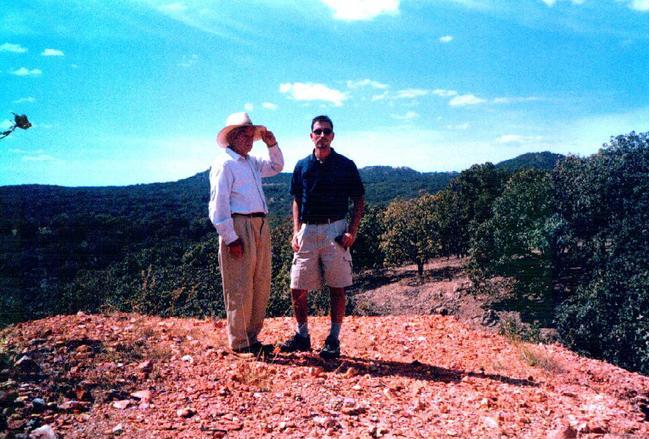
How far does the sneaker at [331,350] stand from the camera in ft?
13.0

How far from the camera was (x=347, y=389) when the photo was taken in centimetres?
329

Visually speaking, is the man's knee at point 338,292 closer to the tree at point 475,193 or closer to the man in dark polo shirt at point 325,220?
the man in dark polo shirt at point 325,220

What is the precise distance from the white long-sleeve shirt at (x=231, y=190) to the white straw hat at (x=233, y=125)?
0.17m

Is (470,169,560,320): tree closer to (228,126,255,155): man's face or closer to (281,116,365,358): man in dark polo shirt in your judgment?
(281,116,365,358): man in dark polo shirt

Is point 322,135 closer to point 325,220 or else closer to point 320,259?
point 325,220

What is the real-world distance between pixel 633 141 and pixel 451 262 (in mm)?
14115

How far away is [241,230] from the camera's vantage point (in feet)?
12.4

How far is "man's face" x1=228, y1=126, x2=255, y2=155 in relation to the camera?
388cm

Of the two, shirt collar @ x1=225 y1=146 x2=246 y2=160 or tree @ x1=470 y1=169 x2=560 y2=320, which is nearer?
shirt collar @ x1=225 y1=146 x2=246 y2=160

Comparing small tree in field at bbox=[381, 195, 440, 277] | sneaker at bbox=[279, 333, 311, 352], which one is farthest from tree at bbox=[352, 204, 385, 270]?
sneaker at bbox=[279, 333, 311, 352]

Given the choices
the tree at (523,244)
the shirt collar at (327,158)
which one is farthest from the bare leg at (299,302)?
the tree at (523,244)

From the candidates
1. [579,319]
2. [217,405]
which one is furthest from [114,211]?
[217,405]

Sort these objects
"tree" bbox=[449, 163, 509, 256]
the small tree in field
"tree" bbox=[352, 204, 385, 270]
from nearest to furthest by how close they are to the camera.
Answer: the small tree in field → "tree" bbox=[449, 163, 509, 256] → "tree" bbox=[352, 204, 385, 270]

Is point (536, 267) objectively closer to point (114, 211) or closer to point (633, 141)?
point (633, 141)
